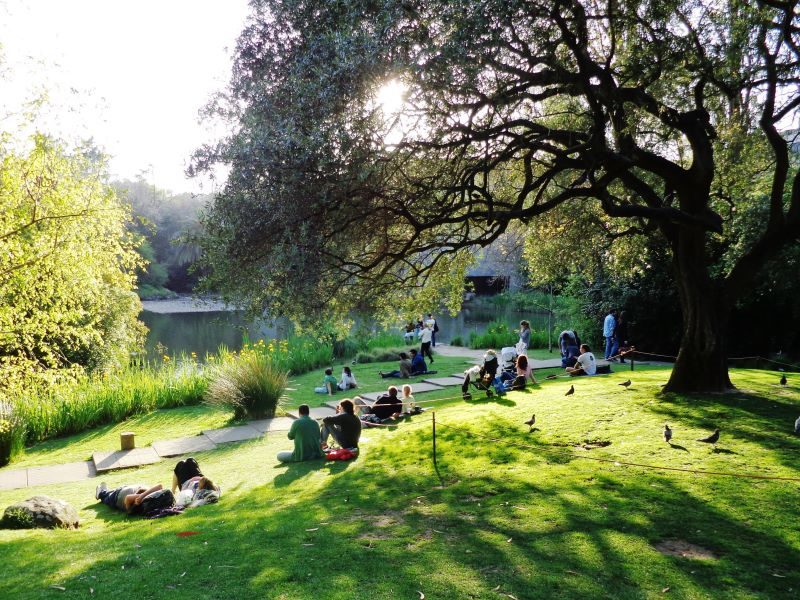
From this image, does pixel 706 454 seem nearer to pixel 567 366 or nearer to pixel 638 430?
pixel 638 430

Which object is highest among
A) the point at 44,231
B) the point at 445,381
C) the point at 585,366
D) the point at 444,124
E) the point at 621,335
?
the point at 444,124

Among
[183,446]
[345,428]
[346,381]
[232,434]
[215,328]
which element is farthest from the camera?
[215,328]

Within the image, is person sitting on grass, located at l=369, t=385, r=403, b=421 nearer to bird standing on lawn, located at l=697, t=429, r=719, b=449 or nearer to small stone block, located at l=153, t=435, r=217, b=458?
small stone block, located at l=153, t=435, r=217, b=458

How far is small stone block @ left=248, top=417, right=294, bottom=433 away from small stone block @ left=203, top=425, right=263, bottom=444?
0.41ft

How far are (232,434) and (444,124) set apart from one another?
7.45m

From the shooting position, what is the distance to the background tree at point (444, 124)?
7.16m

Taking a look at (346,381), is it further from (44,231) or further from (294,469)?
(44,231)

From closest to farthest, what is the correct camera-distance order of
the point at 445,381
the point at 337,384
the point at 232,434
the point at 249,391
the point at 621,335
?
the point at 232,434 → the point at 249,391 → the point at 337,384 → the point at 445,381 → the point at 621,335

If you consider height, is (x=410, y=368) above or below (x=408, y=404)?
above

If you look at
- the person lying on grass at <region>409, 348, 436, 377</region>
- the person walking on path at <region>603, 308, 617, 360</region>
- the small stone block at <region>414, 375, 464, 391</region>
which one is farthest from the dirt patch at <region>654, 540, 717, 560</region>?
the person walking on path at <region>603, 308, 617, 360</region>

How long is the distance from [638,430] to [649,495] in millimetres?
2583

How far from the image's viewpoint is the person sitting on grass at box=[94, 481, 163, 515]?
310 inches

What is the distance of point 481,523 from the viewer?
612cm

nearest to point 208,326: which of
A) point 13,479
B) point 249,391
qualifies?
point 249,391
